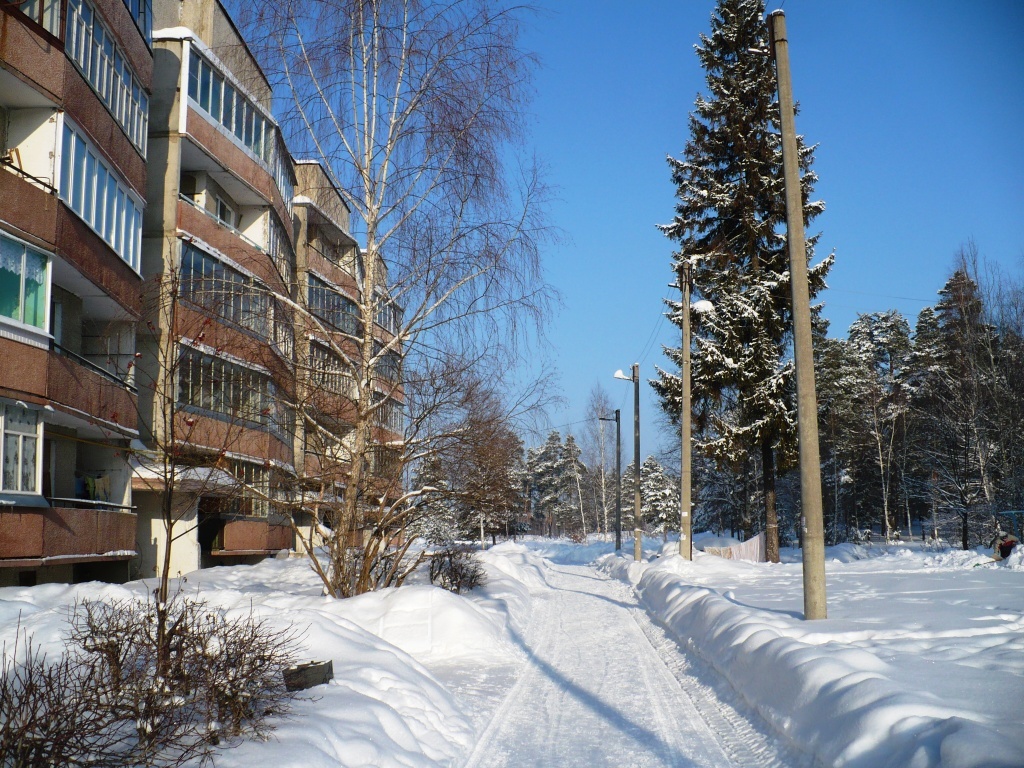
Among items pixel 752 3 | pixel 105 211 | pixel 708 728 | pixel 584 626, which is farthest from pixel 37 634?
pixel 752 3

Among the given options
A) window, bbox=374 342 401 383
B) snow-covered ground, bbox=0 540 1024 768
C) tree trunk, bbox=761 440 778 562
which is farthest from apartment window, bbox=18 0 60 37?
tree trunk, bbox=761 440 778 562

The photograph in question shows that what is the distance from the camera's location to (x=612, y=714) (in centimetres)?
840

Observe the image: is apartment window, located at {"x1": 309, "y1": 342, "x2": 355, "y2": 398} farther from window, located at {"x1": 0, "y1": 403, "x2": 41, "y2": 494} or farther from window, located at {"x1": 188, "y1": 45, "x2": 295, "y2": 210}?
window, located at {"x1": 188, "y1": 45, "x2": 295, "y2": 210}

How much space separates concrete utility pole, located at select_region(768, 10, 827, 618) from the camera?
1113 centimetres

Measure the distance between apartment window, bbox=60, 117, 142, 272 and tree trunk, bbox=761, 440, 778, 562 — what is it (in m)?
21.2

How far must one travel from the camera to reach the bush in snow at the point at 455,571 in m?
17.8

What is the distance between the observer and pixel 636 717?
830cm

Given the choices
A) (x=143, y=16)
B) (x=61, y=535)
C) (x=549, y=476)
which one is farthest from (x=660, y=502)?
(x=61, y=535)

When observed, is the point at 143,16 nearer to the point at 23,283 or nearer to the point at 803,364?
the point at 23,283

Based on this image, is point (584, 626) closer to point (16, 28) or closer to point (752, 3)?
point (16, 28)

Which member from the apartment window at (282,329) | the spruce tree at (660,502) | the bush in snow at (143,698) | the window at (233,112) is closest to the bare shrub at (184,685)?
the bush in snow at (143,698)

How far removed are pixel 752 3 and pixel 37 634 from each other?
3133cm

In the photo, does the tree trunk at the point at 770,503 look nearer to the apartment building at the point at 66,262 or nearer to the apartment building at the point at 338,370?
the apartment building at the point at 338,370

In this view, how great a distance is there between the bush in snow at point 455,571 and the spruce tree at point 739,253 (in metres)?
13.5
